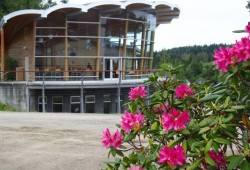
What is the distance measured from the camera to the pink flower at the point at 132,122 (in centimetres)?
216

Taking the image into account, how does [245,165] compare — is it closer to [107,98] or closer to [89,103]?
[89,103]

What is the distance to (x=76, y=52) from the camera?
27672 millimetres

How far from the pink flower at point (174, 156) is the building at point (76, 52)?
73.2 ft

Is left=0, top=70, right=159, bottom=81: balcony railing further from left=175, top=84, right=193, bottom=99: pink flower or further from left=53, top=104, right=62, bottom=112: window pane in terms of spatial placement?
left=175, top=84, right=193, bottom=99: pink flower

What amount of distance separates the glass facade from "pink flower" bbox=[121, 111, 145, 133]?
78.5 ft

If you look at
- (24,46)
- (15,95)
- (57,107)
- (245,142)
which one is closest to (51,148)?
(245,142)

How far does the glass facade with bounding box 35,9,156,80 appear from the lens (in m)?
27.1

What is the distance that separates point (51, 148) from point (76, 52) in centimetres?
2250

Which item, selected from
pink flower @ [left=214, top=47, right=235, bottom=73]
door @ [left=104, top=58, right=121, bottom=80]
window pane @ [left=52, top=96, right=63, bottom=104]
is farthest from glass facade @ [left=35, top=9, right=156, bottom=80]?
pink flower @ [left=214, top=47, right=235, bottom=73]

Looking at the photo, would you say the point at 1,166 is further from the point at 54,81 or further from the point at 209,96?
the point at 54,81

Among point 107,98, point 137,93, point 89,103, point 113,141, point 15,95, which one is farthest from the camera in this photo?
point 107,98

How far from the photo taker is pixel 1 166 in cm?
452

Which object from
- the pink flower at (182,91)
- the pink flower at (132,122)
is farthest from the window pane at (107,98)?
the pink flower at (132,122)

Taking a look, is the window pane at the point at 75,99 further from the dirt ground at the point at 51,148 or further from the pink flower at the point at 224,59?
the pink flower at the point at 224,59
